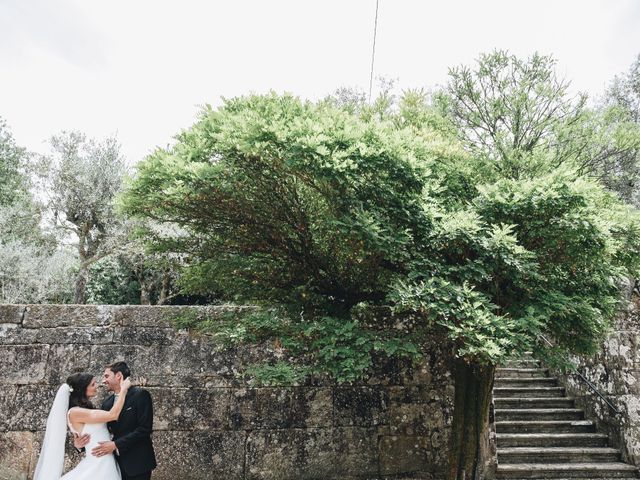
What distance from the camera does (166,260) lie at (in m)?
5.20

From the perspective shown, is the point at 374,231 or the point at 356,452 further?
the point at 356,452

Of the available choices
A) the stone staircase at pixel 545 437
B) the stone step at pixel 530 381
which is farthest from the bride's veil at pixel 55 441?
the stone step at pixel 530 381

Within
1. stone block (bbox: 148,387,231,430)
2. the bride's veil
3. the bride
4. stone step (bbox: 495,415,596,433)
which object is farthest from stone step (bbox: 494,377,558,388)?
the bride's veil

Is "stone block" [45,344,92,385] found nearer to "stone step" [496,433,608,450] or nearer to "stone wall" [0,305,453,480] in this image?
"stone wall" [0,305,453,480]

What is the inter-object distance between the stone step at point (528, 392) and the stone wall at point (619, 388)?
858 mm

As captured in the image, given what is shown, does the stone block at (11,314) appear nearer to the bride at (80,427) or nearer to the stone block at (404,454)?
the bride at (80,427)

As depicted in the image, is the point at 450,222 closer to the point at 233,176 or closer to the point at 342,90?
the point at 233,176

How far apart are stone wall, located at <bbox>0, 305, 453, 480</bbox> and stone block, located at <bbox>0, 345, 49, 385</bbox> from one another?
0.01m

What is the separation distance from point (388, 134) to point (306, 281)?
1.75m

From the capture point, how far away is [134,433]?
3.79m

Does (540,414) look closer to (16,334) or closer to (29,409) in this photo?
(29,409)

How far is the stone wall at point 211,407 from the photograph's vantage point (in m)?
5.23

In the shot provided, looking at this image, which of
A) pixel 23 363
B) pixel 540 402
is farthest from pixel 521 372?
pixel 23 363

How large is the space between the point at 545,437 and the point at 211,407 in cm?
511
